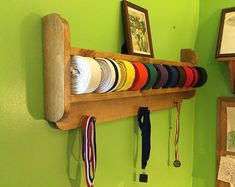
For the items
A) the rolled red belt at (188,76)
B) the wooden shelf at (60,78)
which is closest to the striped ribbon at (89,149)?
the wooden shelf at (60,78)

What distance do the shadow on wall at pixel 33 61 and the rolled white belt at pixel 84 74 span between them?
9 cm

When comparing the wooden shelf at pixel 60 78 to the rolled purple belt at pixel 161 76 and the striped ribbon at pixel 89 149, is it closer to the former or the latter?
the striped ribbon at pixel 89 149

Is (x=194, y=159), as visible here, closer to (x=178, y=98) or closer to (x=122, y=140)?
(x=178, y=98)

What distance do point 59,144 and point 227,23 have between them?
41.9 inches

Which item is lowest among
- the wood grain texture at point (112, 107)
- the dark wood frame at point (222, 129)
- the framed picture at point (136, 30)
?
the dark wood frame at point (222, 129)

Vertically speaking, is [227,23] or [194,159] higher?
[227,23]

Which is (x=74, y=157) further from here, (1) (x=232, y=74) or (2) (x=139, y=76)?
(1) (x=232, y=74)

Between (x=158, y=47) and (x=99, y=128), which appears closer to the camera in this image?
(x=99, y=128)

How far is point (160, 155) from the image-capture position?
1.29 metres

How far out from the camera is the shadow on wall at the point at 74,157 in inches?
31.9

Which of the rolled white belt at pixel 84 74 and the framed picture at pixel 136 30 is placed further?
the framed picture at pixel 136 30

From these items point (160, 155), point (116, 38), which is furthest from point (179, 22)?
point (160, 155)

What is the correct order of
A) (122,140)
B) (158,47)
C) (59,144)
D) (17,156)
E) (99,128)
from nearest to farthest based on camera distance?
Answer: (17,156) < (59,144) < (99,128) < (122,140) < (158,47)

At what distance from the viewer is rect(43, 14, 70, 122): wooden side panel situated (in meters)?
0.68
